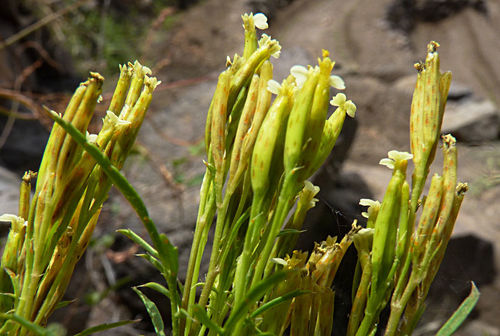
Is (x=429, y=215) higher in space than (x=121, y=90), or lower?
lower

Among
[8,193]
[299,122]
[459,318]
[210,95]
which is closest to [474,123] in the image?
[210,95]

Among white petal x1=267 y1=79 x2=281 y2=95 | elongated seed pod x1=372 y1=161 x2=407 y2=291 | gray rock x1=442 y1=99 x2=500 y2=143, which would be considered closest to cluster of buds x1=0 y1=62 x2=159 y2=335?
white petal x1=267 y1=79 x2=281 y2=95

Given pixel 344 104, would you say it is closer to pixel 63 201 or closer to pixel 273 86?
pixel 273 86

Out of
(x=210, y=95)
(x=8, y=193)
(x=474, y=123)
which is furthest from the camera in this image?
(x=474, y=123)

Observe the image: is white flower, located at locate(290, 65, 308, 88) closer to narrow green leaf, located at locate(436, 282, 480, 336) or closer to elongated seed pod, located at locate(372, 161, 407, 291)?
elongated seed pod, located at locate(372, 161, 407, 291)

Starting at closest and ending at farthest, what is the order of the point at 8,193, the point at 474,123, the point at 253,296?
the point at 253,296
the point at 8,193
the point at 474,123

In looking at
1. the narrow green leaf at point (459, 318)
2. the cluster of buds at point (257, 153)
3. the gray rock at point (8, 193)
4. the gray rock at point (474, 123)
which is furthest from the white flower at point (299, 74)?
the gray rock at point (474, 123)

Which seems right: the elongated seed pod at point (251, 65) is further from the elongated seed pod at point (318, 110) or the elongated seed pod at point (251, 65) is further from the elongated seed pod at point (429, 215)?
the elongated seed pod at point (429, 215)
